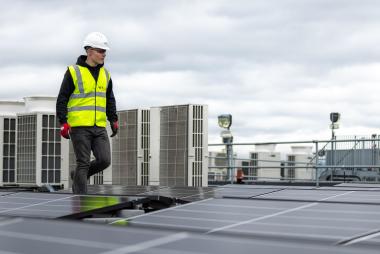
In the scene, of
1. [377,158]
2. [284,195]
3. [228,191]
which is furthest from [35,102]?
[284,195]

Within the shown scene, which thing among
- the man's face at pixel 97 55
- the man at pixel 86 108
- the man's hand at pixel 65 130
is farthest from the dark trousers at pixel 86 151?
the man's face at pixel 97 55

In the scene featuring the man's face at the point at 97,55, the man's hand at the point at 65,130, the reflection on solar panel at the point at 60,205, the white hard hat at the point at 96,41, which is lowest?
the reflection on solar panel at the point at 60,205

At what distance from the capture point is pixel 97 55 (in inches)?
311

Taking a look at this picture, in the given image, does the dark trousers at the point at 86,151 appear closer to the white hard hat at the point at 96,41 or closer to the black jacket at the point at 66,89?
the black jacket at the point at 66,89

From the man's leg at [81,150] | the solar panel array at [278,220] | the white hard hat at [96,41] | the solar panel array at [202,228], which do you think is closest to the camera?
the solar panel array at [202,228]

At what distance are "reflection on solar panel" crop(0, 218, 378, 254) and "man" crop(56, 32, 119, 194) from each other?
4.66m

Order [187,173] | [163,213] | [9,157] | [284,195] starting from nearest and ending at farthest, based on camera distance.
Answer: [163,213], [284,195], [187,173], [9,157]

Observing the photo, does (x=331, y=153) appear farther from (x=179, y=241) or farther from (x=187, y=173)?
(x=179, y=241)

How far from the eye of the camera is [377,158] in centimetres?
2050

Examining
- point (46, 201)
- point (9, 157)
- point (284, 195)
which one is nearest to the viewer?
point (46, 201)

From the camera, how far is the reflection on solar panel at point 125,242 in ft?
7.76

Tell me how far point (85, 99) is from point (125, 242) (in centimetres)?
552

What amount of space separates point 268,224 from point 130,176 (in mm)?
13719

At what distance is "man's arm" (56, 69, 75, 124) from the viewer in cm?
797
